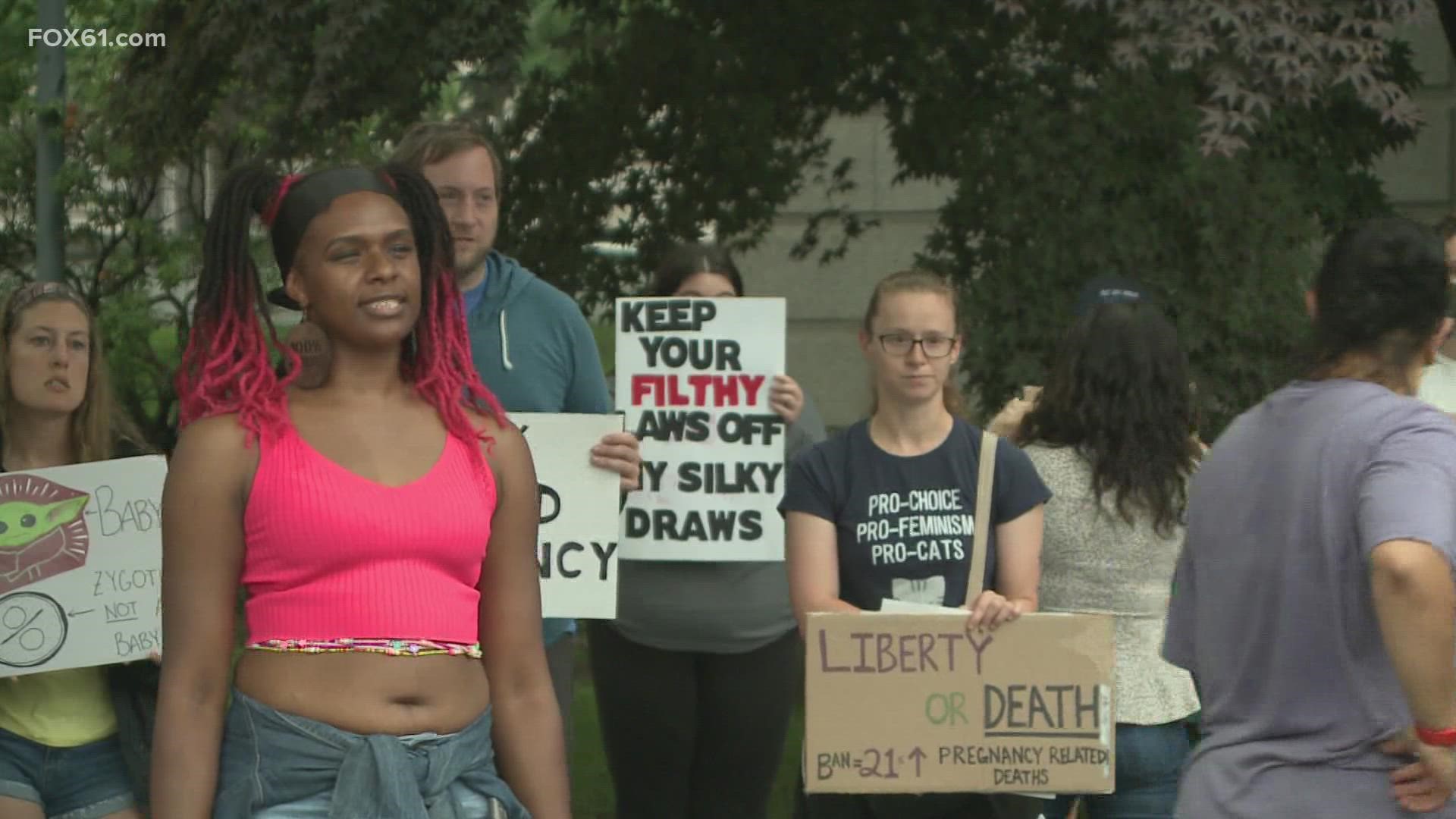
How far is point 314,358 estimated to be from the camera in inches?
120

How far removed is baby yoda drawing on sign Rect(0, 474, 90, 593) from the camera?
502 centimetres

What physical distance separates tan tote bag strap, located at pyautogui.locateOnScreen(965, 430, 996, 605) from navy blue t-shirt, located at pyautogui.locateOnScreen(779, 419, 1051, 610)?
2 centimetres

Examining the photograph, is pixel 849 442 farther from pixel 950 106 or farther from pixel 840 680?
pixel 950 106

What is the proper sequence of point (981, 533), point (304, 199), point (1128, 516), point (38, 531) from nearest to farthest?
point (304, 199), point (981, 533), point (1128, 516), point (38, 531)

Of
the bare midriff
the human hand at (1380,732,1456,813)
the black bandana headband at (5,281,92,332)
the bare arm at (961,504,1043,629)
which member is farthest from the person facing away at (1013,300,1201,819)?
the black bandana headband at (5,281,92,332)

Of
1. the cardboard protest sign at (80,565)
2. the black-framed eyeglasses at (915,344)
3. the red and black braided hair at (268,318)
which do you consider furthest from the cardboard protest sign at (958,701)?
the cardboard protest sign at (80,565)

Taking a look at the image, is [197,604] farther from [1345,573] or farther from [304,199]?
[1345,573]

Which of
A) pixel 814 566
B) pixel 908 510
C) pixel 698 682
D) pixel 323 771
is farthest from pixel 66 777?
pixel 323 771

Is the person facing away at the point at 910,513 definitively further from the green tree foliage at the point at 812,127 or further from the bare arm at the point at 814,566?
the green tree foliage at the point at 812,127

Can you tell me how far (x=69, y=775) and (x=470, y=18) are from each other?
5069 millimetres

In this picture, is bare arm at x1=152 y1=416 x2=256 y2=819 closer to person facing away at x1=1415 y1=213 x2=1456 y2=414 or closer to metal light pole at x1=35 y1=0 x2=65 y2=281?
person facing away at x1=1415 y1=213 x2=1456 y2=414

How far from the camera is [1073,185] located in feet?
28.6

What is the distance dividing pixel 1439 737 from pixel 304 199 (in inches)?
72.9

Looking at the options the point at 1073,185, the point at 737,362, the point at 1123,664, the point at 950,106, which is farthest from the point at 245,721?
the point at 950,106
